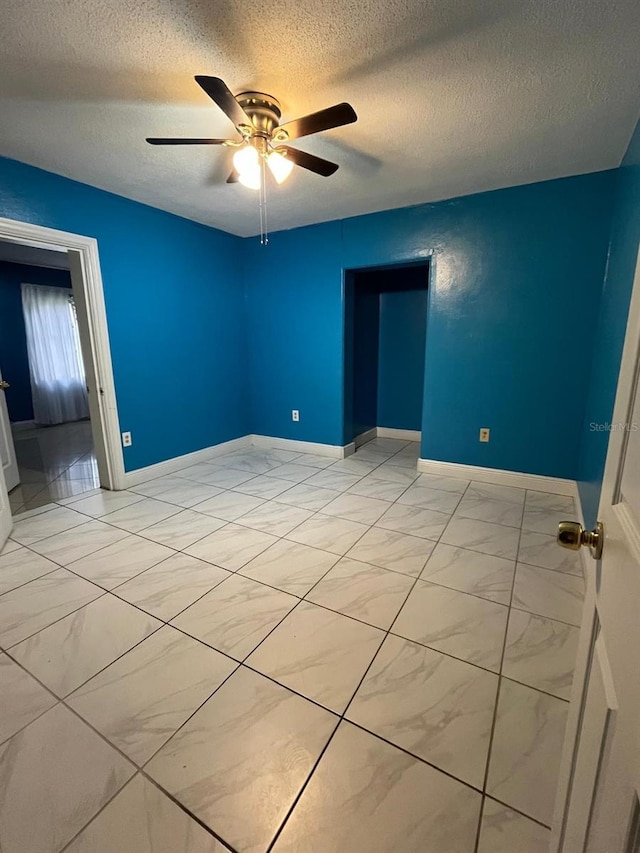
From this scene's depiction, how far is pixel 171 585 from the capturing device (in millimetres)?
1864

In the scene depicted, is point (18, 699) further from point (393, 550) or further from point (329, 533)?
point (393, 550)

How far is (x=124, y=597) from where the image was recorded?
5.82 feet

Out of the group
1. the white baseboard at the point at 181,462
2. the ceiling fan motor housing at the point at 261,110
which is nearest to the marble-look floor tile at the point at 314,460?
the white baseboard at the point at 181,462

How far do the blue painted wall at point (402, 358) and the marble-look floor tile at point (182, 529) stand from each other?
114 inches

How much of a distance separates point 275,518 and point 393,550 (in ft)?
2.85

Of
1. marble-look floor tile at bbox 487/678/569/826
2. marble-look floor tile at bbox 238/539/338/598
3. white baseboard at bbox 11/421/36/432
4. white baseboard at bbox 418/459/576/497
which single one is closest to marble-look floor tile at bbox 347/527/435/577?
marble-look floor tile at bbox 238/539/338/598

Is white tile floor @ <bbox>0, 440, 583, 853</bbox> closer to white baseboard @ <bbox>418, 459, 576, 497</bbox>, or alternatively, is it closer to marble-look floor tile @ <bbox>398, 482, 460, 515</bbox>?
marble-look floor tile @ <bbox>398, 482, 460, 515</bbox>

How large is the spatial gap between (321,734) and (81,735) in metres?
0.75

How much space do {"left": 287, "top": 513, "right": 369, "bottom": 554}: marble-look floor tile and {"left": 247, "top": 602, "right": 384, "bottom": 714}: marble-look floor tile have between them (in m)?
0.57

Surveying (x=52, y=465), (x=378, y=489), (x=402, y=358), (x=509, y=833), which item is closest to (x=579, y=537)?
(x=509, y=833)

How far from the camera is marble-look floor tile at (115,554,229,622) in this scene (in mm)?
1718

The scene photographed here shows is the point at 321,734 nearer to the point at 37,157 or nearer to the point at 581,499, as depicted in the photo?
the point at 581,499

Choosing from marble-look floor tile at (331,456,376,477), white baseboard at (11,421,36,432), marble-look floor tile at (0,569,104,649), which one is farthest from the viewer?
white baseboard at (11,421,36,432)

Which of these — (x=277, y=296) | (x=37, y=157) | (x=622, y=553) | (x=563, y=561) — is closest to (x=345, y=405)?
(x=277, y=296)
